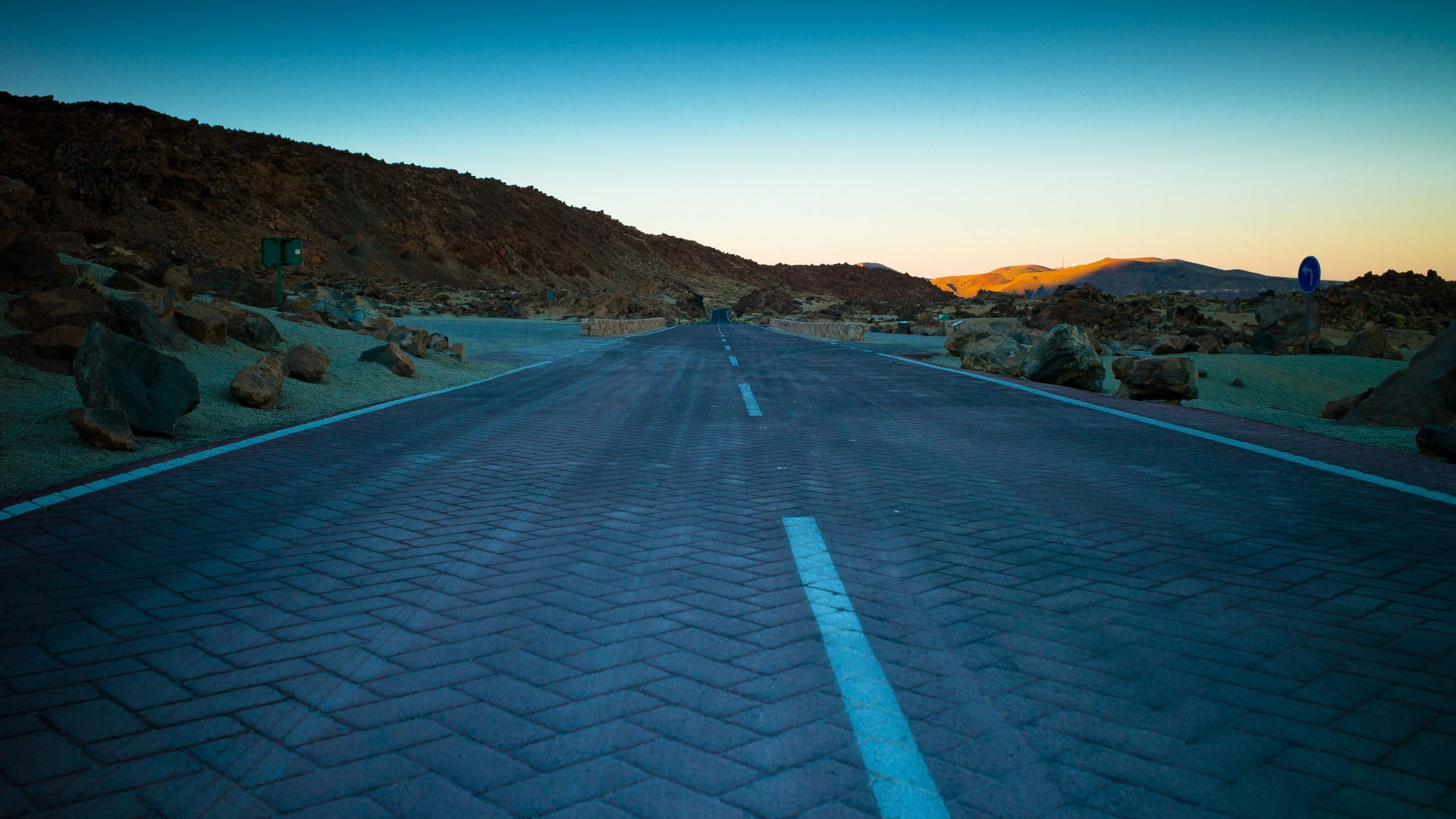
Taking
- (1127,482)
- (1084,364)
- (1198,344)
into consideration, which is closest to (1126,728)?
(1127,482)

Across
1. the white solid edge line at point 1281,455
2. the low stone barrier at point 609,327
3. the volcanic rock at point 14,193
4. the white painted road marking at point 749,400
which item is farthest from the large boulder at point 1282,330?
the volcanic rock at point 14,193

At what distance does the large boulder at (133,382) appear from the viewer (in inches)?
303

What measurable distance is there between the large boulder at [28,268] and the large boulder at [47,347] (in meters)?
2.11

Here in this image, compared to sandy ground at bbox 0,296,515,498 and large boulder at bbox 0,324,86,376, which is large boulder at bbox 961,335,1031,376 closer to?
sandy ground at bbox 0,296,515,498

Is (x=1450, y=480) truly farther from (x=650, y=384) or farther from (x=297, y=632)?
(x=650, y=384)

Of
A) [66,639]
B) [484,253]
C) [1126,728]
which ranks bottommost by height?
[66,639]

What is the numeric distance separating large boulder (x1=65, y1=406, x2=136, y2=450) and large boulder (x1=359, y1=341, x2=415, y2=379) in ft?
25.3

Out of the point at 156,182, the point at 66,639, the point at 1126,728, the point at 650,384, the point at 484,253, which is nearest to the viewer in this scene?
the point at 1126,728

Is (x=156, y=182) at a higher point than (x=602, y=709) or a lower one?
higher

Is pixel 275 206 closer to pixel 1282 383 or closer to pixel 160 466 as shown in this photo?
pixel 1282 383

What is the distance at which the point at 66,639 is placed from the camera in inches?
128

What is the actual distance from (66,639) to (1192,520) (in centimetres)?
560

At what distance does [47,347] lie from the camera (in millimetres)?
10062

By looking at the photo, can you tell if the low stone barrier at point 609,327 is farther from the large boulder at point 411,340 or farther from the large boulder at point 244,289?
Result: the large boulder at point 411,340
